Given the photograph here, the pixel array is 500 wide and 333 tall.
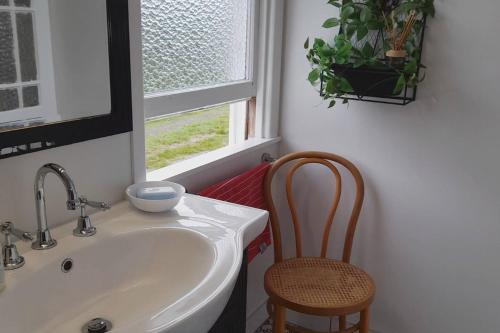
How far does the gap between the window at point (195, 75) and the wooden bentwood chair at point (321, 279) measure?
29cm

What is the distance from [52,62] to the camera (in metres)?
1.07

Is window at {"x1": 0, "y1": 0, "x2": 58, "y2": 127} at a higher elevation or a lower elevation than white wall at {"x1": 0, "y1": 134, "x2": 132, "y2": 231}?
higher

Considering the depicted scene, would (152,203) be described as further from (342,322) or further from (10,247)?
(342,322)

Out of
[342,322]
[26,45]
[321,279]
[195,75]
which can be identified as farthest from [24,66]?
[342,322]

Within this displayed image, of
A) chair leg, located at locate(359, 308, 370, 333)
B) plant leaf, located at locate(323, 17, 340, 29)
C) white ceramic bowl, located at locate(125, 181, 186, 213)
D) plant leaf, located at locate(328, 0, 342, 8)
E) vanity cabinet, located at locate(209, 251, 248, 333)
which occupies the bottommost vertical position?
chair leg, located at locate(359, 308, 370, 333)

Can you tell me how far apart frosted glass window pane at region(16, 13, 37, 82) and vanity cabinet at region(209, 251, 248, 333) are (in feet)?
2.20

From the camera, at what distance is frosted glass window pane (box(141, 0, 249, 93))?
137cm

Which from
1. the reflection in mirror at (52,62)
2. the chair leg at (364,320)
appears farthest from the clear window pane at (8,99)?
the chair leg at (364,320)

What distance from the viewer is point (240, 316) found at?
122 centimetres

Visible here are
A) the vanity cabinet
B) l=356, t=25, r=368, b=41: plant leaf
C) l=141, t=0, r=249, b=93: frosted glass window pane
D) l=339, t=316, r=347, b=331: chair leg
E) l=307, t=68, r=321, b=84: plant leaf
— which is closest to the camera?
the vanity cabinet

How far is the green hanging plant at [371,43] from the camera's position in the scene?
1539 millimetres

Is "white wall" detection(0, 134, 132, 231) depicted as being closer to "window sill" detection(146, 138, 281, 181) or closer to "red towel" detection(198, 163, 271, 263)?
"window sill" detection(146, 138, 281, 181)

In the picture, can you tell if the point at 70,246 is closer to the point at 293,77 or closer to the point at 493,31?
the point at 293,77

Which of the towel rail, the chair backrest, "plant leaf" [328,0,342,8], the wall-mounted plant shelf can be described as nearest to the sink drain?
the chair backrest
